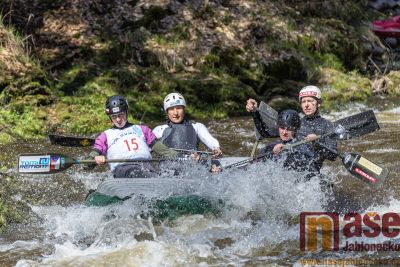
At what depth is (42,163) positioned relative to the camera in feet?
25.1

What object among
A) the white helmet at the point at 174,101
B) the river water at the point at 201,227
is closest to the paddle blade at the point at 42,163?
the river water at the point at 201,227

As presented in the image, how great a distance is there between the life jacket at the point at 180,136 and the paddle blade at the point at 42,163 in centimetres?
129

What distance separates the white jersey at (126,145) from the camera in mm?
8078

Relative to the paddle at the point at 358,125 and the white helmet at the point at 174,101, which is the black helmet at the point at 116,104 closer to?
the white helmet at the point at 174,101

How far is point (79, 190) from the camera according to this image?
8.99 m

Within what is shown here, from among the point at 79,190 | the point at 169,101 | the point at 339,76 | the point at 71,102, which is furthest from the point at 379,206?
the point at 339,76

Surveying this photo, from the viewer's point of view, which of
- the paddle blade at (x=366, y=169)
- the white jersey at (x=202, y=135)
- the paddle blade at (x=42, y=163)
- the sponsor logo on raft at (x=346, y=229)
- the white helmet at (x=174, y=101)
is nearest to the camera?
the sponsor logo on raft at (x=346, y=229)

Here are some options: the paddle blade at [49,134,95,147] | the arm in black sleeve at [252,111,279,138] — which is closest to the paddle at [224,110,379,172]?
the arm in black sleeve at [252,111,279,138]

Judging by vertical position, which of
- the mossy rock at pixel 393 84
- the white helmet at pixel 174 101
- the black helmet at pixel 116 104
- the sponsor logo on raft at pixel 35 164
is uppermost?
the mossy rock at pixel 393 84

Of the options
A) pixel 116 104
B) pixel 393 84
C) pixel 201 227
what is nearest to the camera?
pixel 201 227

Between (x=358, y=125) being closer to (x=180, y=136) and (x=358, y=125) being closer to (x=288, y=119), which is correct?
(x=288, y=119)

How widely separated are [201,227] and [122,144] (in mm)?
1756

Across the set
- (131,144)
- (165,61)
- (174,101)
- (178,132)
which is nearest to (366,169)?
(178,132)

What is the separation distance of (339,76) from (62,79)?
6.56 meters
